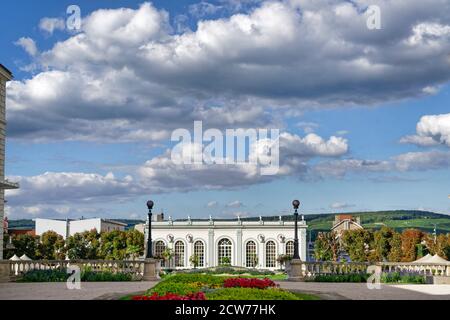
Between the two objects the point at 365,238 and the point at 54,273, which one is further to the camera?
the point at 365,238

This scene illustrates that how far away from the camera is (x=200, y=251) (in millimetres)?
110000

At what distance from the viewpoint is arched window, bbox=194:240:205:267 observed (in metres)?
110

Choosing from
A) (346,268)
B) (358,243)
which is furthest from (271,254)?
(346,268)

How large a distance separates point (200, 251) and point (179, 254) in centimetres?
363

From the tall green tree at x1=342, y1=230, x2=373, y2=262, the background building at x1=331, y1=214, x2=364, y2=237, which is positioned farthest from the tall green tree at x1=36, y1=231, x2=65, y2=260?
the background building at x1=331, y1=214, x2=364, y2=237

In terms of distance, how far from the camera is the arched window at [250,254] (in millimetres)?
107938

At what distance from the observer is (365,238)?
9031 centimetres

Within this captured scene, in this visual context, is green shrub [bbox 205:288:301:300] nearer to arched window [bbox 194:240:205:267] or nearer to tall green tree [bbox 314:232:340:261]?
tall green tree [bbox 314:232:340:261]

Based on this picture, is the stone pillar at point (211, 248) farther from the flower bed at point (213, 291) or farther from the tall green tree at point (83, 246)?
the flower bed at point (213, 291)

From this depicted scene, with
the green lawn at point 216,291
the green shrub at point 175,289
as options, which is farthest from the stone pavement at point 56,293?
the green shrub at point 175,289
